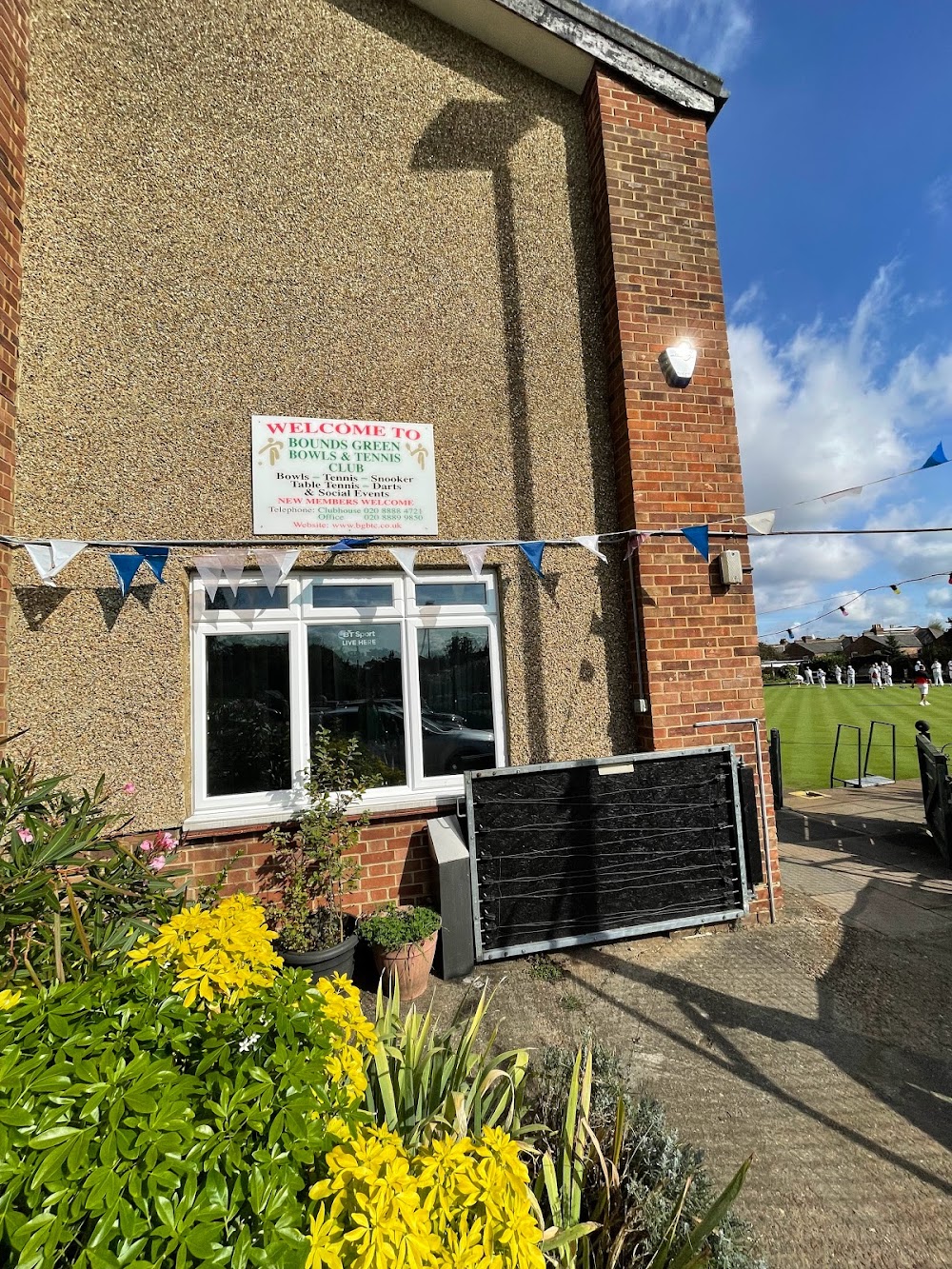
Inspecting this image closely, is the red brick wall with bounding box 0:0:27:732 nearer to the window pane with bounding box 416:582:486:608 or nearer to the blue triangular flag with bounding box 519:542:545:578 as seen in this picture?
the window pane with bounding box 416:582:486:608

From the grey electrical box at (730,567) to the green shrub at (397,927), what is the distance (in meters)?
3.28

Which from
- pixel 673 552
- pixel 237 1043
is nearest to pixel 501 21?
pixel 673 552

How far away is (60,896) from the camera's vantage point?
8.14 feet

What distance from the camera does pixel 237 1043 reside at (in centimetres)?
122

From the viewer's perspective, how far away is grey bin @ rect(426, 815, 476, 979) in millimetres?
3682

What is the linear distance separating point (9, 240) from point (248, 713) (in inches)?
135

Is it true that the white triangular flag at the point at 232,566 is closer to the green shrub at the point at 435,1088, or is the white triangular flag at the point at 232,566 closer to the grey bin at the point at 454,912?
the grey bin at the point at 454,912

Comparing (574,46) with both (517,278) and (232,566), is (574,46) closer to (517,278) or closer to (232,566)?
(517,278)

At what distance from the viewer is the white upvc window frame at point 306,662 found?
3955 mm

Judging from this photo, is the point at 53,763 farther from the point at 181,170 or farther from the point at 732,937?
the point at 732,937

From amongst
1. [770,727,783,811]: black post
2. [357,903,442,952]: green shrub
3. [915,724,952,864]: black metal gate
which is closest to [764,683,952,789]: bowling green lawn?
[770,727,783,811]: black post

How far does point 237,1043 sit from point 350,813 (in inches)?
109

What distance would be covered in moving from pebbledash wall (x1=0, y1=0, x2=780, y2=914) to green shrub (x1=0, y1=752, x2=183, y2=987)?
1.04 metres

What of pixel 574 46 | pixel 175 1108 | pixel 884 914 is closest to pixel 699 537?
pixel 884 914
